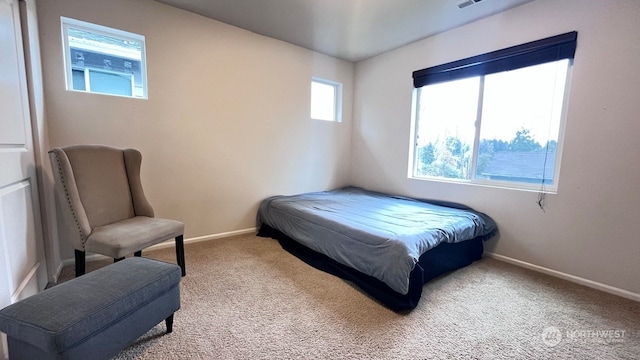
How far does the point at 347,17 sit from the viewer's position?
276 cm

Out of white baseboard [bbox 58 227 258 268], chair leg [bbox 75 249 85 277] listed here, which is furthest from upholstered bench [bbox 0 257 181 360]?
white baseboard [bbox 58 227 258 268]

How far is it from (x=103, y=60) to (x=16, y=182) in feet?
4.73

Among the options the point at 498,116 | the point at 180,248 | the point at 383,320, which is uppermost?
the point at 498,116

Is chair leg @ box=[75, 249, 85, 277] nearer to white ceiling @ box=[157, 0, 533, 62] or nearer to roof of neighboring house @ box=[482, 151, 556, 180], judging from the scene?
white ceiling @ box=[157, 0, 533, 62]

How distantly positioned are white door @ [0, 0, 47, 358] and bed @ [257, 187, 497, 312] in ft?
6.24

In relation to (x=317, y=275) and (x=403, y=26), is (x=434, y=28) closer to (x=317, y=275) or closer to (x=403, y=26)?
(x=403, y=26)

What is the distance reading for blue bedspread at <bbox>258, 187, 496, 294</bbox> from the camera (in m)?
1.83

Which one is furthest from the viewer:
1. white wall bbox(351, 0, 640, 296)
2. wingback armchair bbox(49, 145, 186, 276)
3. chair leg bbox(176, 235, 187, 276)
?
chair leg bbox(176, 235, 187, 276)

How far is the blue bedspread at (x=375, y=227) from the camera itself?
1.83 meters

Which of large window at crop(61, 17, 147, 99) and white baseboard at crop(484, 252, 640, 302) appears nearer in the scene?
white baseboard at crop(484, 252, 640, 302)

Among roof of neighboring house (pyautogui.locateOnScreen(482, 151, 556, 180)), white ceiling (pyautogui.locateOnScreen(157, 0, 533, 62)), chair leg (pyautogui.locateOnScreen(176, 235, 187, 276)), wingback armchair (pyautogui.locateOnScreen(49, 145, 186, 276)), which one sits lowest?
chair leg (pyautogui.locateOnScreen(176, 235, 187, 276))


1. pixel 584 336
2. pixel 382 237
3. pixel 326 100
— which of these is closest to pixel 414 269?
pixel 382 237

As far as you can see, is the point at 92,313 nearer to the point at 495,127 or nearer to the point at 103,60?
the point at 103,60

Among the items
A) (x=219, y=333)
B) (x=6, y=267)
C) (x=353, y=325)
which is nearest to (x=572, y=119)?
(x=353, y=325)
